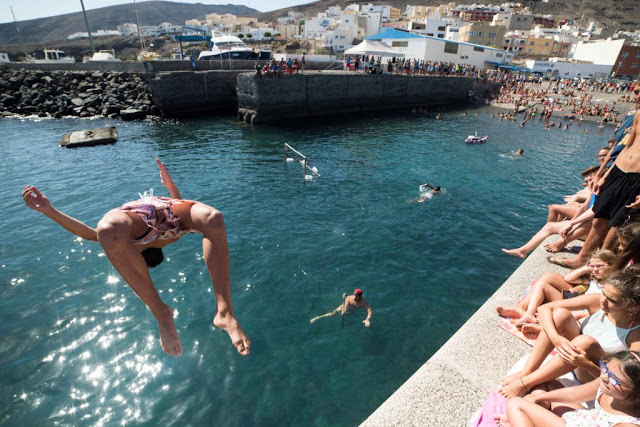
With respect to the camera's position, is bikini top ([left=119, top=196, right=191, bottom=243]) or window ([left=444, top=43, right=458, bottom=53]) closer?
bikini top ([left=119, top=196, right=191, bottom=243])

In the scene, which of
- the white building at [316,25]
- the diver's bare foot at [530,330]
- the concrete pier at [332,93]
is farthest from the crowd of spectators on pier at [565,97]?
the white building at [316,25]

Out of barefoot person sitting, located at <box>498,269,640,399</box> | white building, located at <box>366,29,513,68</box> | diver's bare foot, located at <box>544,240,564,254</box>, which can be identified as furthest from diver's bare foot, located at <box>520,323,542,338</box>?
white building, located at <box>366,29,513,68</box>

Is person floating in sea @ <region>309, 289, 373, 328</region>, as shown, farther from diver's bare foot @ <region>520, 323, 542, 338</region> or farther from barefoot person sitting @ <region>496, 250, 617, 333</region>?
diver's bare foot @ <region>520, 323, 542, 338</region>

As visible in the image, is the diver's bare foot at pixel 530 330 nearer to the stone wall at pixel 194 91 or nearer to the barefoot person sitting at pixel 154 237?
the barefoot person sitting at pixel 154 237

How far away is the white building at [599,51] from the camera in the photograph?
78688mm

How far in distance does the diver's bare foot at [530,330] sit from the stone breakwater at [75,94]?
111 feet

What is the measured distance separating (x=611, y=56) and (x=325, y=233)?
4172 inches

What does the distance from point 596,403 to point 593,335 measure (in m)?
0.84

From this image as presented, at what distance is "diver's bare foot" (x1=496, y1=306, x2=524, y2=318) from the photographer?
504 cm

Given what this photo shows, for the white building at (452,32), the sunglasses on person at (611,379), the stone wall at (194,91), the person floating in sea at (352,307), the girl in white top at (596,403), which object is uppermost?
the white building at (452,32)

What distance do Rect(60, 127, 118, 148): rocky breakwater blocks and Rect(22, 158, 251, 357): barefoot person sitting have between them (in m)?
23.3

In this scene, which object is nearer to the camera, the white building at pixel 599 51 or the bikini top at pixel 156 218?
the bikini top at pixel 156 218

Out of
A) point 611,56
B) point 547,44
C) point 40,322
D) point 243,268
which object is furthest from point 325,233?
point 547,44

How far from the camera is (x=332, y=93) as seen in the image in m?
33.5
